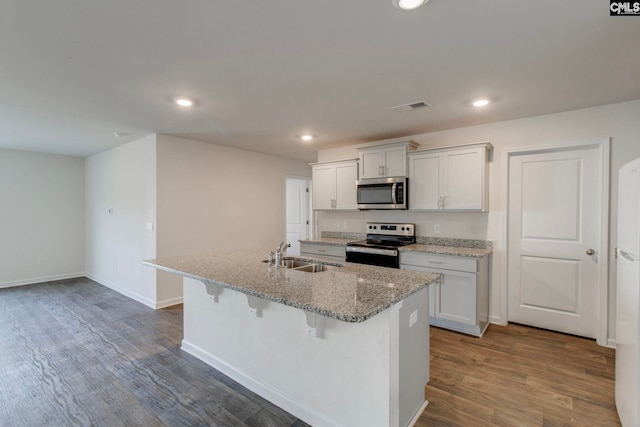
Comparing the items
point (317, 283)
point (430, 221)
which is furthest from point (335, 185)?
point (317, 283)

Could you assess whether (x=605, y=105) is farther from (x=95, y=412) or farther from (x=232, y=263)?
(x=95, y=412)

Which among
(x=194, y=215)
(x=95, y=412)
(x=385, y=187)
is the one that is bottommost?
(x=95, y=412)

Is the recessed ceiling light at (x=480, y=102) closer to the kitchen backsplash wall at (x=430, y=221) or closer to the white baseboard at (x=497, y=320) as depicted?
the kitchen backsplash wall at (x=430, y=221)

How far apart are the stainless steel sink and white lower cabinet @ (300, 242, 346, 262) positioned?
156 cm

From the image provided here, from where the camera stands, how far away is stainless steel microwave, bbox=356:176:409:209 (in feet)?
12.8

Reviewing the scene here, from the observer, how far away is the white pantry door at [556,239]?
10.1 ft

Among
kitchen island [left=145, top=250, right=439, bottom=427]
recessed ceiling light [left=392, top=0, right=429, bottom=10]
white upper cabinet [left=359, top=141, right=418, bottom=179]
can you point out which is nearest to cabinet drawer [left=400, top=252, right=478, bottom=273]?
white upper cabinet [left=359, top=141, right=418, bottom=179]

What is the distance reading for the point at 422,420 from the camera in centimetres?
196

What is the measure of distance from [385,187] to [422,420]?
2.65 meters

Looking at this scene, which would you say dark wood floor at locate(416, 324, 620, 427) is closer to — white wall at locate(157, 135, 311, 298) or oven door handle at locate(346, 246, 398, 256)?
oven door handle at locate(346, 246, 398, 256)

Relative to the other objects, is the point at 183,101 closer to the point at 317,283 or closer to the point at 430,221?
the point at 317,283

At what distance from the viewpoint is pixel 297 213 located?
7270 millimetres

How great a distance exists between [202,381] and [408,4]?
2885 mm

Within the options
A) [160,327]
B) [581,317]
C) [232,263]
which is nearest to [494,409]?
[581,317]
